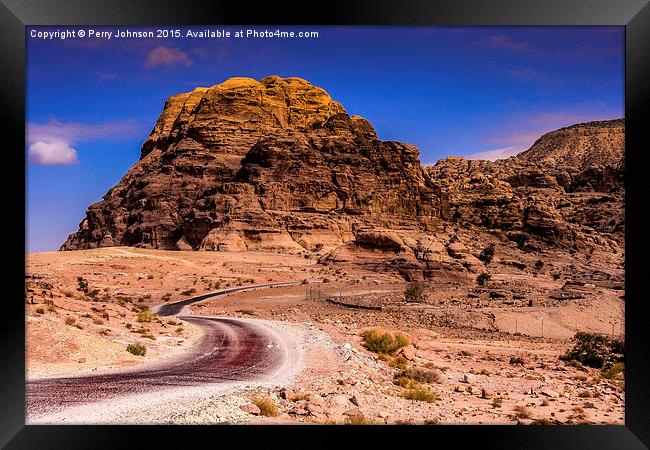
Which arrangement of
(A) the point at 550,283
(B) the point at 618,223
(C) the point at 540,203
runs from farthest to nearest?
(B) the point at 618,223 < (C) the point at 540,203 < (A) the point at 550,283

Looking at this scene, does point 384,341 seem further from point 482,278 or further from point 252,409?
point 482,278

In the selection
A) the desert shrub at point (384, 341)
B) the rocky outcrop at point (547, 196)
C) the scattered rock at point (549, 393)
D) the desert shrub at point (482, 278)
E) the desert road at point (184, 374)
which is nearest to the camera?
the desert road at point (184, 374)

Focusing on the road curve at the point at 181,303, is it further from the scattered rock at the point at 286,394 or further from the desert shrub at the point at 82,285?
the scattered rock at the point at 286,394

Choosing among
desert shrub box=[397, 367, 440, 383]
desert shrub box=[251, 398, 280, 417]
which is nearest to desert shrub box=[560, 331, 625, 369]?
desert shrub box=[397, 367, 440, 383]

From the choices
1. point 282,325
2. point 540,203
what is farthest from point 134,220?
point 282,325

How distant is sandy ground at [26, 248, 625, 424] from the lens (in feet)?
30.1

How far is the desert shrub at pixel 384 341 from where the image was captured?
15.2 metres

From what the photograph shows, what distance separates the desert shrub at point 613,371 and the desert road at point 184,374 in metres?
8.22

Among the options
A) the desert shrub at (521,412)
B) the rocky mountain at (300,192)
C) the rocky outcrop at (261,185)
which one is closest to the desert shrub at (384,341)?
the desert shrub at (521,412)

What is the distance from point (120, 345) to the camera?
13219mm

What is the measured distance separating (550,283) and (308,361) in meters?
37.7

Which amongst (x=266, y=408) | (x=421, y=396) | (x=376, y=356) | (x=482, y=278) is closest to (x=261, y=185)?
(x=482, y=278)

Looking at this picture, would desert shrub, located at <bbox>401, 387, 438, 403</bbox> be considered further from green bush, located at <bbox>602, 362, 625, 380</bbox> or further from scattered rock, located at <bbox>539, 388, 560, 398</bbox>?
green bush, located at <bbox>602, 362, 625, 380</bbox>
